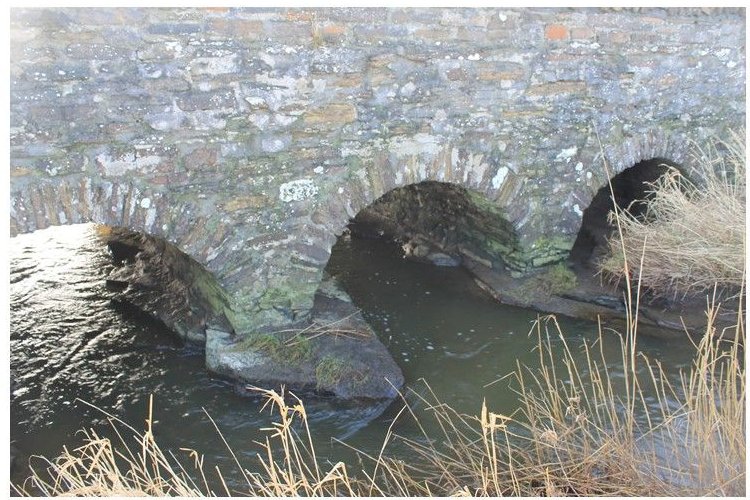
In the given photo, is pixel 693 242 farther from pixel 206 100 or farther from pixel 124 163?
pixel 124 163

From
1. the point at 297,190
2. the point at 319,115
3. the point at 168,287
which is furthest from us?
the point at 168,287

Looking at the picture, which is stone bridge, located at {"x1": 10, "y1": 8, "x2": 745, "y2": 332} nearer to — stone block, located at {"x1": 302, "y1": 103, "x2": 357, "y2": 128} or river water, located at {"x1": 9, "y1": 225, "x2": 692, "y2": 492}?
stone block, located at {"x1": 302, "y1": 103, "x2": 357, "y2": 128}

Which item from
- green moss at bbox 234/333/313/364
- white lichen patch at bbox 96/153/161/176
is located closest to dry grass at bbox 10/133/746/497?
green moss at bbox 234/333/313/364

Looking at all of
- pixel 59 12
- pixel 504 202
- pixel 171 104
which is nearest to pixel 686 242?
pixel 504 202

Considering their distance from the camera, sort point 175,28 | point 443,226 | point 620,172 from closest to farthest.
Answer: point 175,28 < point 620,172 < point 443,226

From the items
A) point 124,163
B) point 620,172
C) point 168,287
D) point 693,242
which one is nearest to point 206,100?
point 124,163

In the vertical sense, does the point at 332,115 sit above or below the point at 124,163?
above

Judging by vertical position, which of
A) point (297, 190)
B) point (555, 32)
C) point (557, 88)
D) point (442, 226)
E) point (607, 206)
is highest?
point (555, 32)

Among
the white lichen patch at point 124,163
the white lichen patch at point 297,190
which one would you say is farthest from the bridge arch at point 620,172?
the white lichen patch at point 124,163
